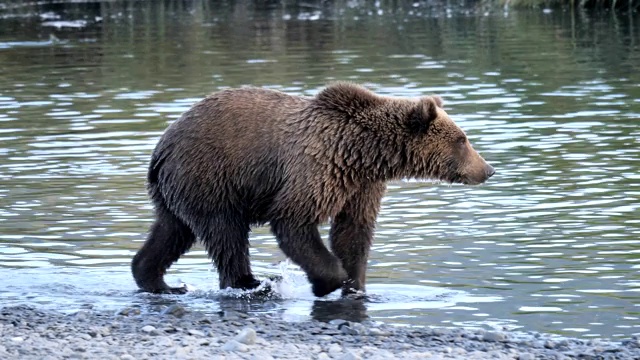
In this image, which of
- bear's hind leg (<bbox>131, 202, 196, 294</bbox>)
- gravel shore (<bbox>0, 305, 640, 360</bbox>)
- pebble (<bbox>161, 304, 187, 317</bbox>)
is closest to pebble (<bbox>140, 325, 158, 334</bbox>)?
gravel shore (<bbox>0, 305, 640, 360</bbox>)

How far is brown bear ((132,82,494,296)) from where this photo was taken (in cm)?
918

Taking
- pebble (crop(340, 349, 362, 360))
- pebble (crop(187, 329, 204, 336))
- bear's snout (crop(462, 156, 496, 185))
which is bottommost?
pebble (crop(187, 329, 204, 336))

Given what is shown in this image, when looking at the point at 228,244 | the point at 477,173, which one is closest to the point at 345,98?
the point at 477,173

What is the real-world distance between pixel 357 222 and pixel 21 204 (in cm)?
497

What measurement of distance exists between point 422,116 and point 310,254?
50.1 inches

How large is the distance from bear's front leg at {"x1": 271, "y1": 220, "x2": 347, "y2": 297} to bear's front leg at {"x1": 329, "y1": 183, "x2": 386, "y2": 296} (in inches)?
10.2

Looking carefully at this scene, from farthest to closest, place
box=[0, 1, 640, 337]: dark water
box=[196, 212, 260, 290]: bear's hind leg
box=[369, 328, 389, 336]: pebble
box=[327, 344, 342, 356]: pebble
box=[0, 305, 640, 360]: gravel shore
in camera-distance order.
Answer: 1. box=[0, 1, 640, 337]: dark water
2. box=[196, 212, 260, 290]: bear's hind leg
3. box=[369, 328, 389, 336]: pebble
4. box=[327, 344, 342, 356]: pebble
5. box=[0, 305, 640, 360]: gravel shore

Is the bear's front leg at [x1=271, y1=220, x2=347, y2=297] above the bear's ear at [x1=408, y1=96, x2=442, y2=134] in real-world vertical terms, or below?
below

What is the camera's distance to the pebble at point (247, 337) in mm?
7664

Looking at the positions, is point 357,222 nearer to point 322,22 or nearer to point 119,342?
point 119,342

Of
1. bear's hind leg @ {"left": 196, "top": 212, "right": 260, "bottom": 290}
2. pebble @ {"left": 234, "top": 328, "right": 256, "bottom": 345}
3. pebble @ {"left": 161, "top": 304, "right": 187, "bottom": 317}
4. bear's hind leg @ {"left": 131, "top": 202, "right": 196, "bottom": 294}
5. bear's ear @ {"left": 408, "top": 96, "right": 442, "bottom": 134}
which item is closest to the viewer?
pebble @ {"left": 234, "top": 328, "right": 256, "bottom": 345}

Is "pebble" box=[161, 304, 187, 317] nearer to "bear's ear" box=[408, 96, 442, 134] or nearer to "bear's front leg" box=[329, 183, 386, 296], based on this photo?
"bear's front leg" box=[329, 183, 386, 296]

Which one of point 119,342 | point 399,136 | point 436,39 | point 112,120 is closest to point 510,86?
point 112,120

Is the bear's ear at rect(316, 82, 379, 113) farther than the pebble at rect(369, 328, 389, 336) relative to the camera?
Yes
